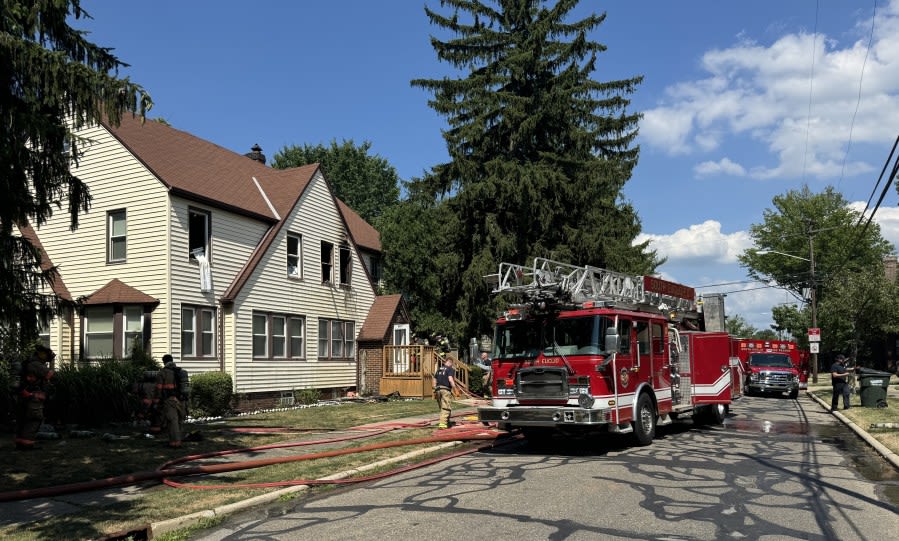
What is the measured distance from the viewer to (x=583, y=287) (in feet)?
42.7

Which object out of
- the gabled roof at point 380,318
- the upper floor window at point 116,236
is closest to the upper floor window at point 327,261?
the gabled roof at point 380,318

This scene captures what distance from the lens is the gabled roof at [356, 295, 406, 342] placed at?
25.8 metres

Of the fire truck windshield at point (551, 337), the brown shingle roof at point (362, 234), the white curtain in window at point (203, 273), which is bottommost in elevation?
the fire truck windshield at point (551, 337)

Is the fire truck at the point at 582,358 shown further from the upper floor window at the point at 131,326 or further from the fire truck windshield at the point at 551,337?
the upper floor window at the point at 131,326

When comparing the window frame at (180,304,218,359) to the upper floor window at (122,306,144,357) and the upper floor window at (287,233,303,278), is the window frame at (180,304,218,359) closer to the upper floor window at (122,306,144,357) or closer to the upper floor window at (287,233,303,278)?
the upper floor window at (122,306,144,357)

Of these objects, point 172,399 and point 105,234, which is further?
point 105,234

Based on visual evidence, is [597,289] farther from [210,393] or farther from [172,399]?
[210,393]

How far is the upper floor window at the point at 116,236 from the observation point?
752 inches

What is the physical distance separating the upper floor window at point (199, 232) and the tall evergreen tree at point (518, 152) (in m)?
9.73

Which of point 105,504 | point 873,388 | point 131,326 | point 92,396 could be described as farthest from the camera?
point 873,388

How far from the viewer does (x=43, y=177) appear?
8961 millimetres

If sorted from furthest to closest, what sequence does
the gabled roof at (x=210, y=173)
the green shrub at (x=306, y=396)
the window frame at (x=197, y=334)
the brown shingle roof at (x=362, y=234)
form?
the brown shingle roof at (x=362, y=234)
the green shrub at (x=306, y=396)
the gabled roof at (x=210, y=173)
the window frame at (x=197, y=334)

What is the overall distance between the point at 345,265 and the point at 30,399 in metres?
15.3

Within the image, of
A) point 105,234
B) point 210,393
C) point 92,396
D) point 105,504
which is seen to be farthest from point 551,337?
point 105,234
